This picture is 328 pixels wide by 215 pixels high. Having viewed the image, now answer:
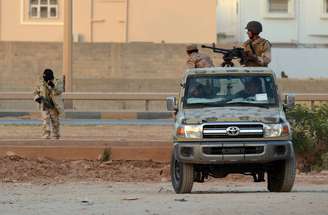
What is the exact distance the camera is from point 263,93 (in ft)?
48.3

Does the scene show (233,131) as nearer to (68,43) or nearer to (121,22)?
(68,43)

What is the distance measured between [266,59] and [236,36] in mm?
34038

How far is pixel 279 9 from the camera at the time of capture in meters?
50.7

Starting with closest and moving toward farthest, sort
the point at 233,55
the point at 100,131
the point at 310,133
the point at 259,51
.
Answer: the point at 233,55 < the point at 259,51 < the point at 310,133 < the point at 100,131

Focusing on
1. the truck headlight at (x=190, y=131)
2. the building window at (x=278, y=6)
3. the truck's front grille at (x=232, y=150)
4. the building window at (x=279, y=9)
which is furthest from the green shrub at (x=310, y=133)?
the building window at (x=278, y=6)

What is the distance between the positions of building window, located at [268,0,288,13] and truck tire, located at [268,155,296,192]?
36.3 meters

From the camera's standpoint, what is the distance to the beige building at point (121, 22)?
47.3 meters

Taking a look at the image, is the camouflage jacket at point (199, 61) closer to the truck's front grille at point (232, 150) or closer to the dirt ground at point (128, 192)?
the dirt ground at point (128, 192)

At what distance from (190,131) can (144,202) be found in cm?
155

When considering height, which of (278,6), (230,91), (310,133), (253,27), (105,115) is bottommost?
(105,115)

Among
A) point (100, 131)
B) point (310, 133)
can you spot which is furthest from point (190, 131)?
point (100, 131)

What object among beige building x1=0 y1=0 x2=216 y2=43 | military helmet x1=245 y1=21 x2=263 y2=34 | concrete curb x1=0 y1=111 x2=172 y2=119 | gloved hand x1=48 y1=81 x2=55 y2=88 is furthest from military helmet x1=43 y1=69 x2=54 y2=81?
beige building x1=0 y1=0 x2=216 y2=43

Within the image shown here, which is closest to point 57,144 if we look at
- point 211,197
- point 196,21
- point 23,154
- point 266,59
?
point 23,154

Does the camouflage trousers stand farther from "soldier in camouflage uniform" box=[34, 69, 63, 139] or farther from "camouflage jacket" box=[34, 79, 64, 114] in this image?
"camouflage jacket" box=[34, 79, 64, 114]
